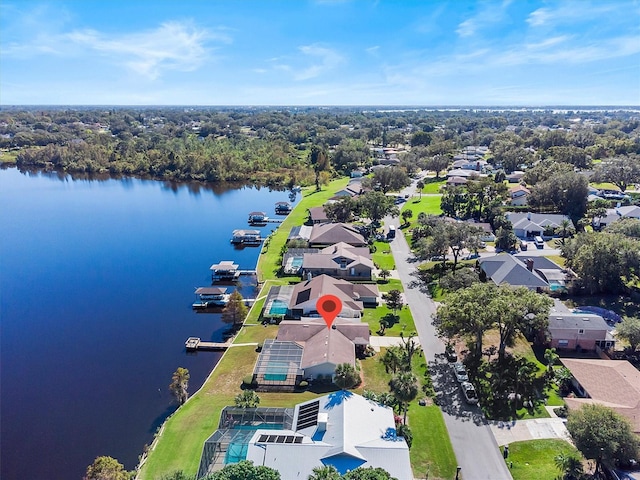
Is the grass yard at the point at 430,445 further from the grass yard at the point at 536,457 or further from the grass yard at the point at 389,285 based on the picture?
the grass yard at the point at 389,285

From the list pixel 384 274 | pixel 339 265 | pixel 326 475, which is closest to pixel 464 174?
pixel 384 274

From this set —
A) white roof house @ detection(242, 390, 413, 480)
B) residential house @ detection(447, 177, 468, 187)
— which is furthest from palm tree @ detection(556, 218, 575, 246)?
white roof house @ detection(242, 390, 413, 480)

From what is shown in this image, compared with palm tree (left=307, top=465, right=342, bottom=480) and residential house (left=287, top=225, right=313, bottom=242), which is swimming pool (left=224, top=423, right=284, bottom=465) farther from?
residential house (left=287, top=225, right=313, bottom=242)

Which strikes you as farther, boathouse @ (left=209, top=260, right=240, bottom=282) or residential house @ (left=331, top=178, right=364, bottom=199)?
residential house @ (left=331, top=178, right=364, bottom=199)

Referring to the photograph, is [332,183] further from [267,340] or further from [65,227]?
[267,340]

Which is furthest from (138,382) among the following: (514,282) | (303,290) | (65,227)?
(65,227)
